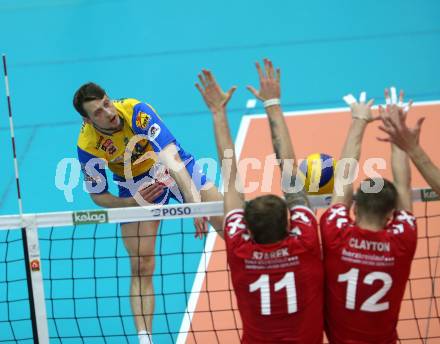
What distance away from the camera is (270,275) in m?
4.59

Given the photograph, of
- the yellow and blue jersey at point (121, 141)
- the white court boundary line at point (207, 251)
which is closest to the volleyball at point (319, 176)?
the white court boundary line at point (207, 251)

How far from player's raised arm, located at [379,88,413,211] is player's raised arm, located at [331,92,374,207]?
0.14m

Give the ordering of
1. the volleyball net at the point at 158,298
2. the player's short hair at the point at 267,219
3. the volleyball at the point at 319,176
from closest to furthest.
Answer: the player's short hair at the point at 267,219
the volleyball at the point at 319,176
the volleyball net at the point at 158,298

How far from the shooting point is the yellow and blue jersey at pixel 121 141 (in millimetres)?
6824

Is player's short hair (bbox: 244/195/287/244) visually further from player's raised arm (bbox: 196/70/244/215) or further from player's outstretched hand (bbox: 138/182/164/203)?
player's outstretched hand (bbox: 138/182/164/203)

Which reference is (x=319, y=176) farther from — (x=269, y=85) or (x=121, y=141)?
(x=121, y=141)

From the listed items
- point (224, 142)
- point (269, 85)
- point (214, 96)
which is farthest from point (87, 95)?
point (269, 85)

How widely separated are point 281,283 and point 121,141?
9.05 feet

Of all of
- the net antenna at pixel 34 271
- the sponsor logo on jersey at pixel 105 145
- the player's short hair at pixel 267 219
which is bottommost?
the net antenna at pixel 34 271

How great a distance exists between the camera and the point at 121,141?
22.6 feet

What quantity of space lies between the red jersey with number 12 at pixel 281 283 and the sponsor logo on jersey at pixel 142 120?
2.32m

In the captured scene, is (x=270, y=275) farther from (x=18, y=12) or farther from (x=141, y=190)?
(x=18, y=12)

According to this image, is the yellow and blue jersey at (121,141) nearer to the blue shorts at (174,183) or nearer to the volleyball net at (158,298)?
the blue shorts at (174,183)

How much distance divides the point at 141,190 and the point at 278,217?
2.62 m
